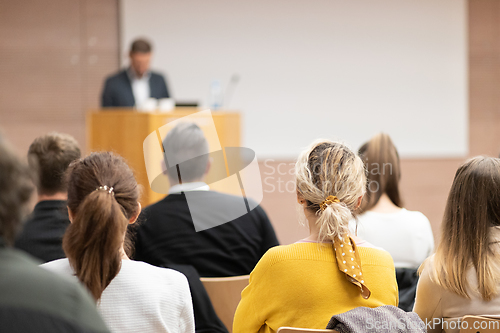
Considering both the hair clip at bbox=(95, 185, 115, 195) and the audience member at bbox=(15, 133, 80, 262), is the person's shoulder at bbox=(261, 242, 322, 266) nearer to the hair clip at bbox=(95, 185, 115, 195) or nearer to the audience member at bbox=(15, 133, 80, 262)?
the hair clip at bbox=(95, 185, 115, 195)

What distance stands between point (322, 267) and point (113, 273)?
21.6 inches

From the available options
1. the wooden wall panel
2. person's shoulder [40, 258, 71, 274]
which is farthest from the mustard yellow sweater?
the wooden wall panel

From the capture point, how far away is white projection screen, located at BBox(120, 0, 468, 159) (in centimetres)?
511

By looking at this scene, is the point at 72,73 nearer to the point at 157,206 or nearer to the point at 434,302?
the point at 157,206

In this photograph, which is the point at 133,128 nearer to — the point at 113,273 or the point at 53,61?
the point at 53,61

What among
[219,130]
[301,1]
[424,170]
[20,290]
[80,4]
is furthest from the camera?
[424,170]

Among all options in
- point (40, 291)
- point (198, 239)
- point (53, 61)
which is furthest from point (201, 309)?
point (53, 61)

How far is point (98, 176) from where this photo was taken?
1.38 m

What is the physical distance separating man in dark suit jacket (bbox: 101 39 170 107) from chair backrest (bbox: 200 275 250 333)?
307 centimetres

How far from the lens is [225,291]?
5.90ft

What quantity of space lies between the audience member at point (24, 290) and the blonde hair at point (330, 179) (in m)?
0.82

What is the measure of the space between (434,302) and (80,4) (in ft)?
15.1

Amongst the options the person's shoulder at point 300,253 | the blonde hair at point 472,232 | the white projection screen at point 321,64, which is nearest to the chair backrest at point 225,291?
the person's shoulder at point 300,253

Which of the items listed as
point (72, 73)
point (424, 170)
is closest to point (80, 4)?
point (72, 73)
